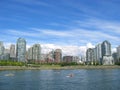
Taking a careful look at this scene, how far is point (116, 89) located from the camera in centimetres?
9256

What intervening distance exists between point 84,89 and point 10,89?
27.0m

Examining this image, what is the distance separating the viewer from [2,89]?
9319 cm

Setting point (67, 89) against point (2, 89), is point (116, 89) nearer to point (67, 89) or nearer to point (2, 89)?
point (67, 89)

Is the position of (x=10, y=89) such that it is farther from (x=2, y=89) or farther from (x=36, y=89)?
(x=36, y=89)

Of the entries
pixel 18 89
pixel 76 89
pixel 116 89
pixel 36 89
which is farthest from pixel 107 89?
pixel 18 89

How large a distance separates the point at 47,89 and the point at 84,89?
44.1 ft

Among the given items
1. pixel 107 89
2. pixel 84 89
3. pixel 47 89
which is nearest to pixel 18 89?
pixel 47 89

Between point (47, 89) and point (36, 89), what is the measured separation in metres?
4.00

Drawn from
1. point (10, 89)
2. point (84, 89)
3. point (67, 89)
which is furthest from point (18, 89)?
point (84, 89)

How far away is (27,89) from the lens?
91.6 metres

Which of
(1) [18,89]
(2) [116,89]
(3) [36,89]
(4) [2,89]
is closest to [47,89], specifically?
(3) [36,89]

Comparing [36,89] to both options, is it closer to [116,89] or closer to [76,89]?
[76,89]

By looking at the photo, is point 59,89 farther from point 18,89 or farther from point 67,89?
point 18,89

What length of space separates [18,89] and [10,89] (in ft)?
10.6
